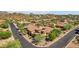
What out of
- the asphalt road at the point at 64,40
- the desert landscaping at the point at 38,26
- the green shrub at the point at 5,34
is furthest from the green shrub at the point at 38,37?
the green shrub at the point at 5,34

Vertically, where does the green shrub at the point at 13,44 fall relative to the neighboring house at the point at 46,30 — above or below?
below

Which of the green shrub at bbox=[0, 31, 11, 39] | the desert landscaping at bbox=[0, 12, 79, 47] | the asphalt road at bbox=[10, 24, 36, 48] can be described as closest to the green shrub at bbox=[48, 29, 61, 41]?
the desert landscaping at bbox=[0, 12, 79, 47]

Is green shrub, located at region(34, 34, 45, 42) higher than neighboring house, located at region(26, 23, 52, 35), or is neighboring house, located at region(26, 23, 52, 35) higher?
neighboring house, located at region(26, 23, 52, 35)

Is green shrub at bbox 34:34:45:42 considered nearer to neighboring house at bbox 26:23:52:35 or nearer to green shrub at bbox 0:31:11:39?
neighboring house at bbox 26:23:52:35

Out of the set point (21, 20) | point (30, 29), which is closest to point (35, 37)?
point (30, 29)

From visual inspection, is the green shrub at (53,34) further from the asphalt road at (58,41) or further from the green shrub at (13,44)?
the green shrub at (13,44)

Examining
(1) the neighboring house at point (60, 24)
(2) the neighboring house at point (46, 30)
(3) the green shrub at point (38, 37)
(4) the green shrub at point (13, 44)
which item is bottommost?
(4) the green shrub at point (13, 44)

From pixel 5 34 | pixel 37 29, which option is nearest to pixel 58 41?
pixel 37 29
